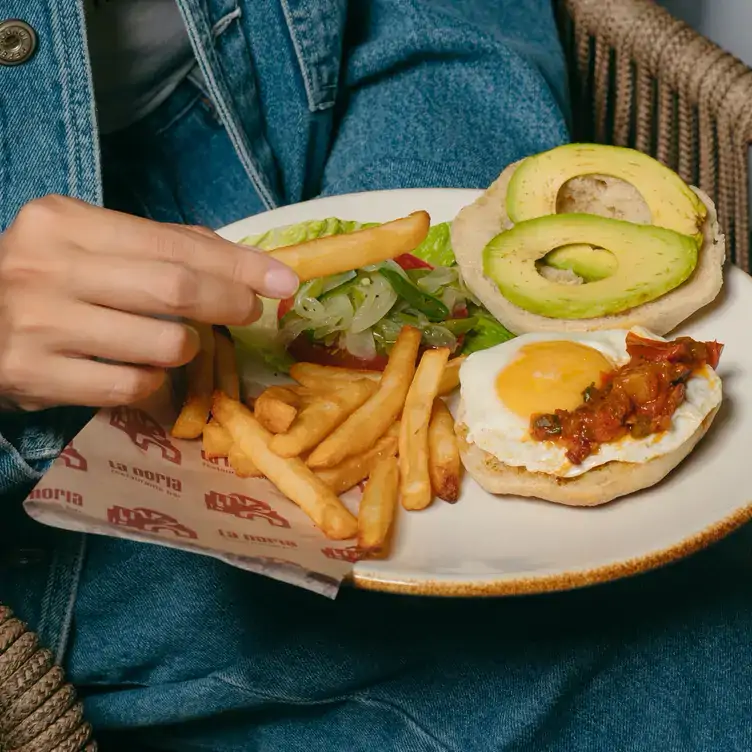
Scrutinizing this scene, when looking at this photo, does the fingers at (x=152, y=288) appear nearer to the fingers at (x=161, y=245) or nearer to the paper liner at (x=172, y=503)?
the fingers at (x=161, y=245)

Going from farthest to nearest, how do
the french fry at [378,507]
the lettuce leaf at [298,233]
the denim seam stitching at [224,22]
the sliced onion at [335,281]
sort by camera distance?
the denim seam stitching at [224,22] → the lettuce leaf at [298,233] → the sliced onion at [335,281] → the french fry at [378,507]

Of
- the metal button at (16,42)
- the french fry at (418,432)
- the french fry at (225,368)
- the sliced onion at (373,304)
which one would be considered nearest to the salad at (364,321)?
the sliced onion at (373,304)

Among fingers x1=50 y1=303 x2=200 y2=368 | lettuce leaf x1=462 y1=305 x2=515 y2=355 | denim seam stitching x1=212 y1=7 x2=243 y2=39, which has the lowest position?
lettuce leaf x1=462 y1=305 x2=515 y2=355

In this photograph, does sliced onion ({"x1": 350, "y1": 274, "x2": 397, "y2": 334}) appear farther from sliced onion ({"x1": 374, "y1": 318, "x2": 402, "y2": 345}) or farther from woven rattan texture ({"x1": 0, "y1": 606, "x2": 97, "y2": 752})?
woven rattan texture ({"x1": 0, "y1": 606, "x2": 97, "y2": 752})

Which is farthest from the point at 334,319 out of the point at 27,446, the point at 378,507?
the point at 27,446

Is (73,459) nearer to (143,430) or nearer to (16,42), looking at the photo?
(143,430)

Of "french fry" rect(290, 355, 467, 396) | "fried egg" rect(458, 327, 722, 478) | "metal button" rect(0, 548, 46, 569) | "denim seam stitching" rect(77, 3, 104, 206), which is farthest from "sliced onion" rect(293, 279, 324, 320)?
"metal button" rect(0, 548, 46, 569)
